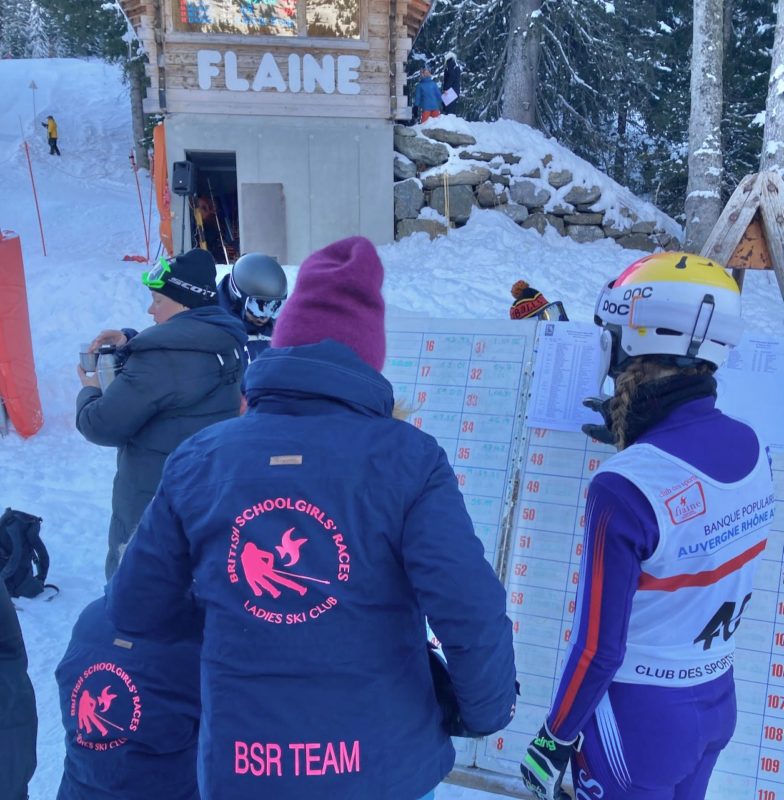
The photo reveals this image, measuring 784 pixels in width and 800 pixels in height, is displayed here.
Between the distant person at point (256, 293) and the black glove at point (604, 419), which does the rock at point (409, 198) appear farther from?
the black glove at point (604, 419)

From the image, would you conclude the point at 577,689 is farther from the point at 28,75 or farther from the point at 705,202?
the point at 28,75

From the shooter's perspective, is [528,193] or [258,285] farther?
[528,193]

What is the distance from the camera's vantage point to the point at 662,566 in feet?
5.59

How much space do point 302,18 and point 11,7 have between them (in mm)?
47689

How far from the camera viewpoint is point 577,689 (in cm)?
180

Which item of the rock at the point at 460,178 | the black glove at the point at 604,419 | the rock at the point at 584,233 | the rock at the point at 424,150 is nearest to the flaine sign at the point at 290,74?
the rock at the point at 424,150

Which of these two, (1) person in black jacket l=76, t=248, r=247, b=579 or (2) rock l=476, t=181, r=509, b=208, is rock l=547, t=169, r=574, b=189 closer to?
(2) rock l=476, t=181, r=509, b=208

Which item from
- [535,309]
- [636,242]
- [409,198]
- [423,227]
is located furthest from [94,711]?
[636,242]

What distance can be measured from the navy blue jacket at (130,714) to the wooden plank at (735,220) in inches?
118

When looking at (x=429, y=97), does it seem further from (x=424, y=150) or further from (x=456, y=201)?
(x=456, y=201)

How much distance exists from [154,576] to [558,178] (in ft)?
42.6

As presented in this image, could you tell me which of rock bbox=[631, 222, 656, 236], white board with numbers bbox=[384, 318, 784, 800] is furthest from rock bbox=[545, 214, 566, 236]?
white board with numbers bbox=[384, 318, 784, 800]

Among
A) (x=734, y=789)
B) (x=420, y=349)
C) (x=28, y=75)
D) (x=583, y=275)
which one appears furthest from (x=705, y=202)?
(x=28, y=75)

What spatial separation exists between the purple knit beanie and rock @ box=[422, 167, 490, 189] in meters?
11.7
